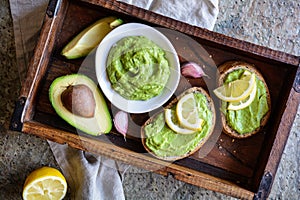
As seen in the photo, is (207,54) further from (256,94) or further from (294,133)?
(294,133)

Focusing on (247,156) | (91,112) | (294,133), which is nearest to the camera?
(91,112)

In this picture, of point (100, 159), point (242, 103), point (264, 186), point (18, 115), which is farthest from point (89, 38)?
point (264, 186)

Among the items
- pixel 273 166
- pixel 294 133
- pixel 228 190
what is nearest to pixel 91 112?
pixel 228 190

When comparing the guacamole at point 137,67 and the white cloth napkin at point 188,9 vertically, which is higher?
the white cloth napkin at point 188,9

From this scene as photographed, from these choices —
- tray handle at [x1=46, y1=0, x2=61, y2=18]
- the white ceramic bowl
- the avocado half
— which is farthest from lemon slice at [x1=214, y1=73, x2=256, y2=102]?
tray handle at [x1=46, y1=0, x2=61, y2=18]

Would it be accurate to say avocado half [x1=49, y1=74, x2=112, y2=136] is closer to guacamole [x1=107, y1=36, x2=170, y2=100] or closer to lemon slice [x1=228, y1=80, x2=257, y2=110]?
guacamole [x1=107, y1=36, x2=170, y2=100]

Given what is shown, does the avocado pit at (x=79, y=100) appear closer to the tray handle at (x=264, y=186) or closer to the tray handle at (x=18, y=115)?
the tray handle at (x=18, y=115)

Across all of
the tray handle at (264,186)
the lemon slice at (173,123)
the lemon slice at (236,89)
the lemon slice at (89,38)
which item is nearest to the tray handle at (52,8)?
the lemon slice at (89,38)
